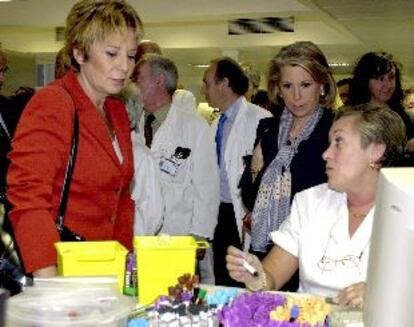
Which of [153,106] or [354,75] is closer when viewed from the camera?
[354,75]

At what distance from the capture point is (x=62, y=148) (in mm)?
1699

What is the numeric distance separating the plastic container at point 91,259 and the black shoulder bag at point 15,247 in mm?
202

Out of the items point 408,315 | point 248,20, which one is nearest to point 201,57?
point 248,20

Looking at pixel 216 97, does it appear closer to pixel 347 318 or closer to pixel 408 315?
pixel 347 318

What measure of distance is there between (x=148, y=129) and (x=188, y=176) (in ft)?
1.19

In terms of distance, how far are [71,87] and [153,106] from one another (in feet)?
6.03

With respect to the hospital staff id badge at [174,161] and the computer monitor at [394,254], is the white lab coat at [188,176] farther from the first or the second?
the computer monitor at [394,254]

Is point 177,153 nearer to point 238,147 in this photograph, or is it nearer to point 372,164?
point 238,147

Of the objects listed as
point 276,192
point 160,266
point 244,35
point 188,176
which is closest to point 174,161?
point 188,176

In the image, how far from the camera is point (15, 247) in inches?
70.7

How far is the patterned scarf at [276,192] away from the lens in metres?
2.67

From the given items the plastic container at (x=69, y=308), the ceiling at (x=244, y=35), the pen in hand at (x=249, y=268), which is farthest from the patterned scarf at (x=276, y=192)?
the ceiling at (x=244, y=35)

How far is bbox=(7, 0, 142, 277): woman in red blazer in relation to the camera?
64.7 inches

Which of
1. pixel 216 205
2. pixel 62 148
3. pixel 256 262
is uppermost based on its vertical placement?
pixel 62 148
